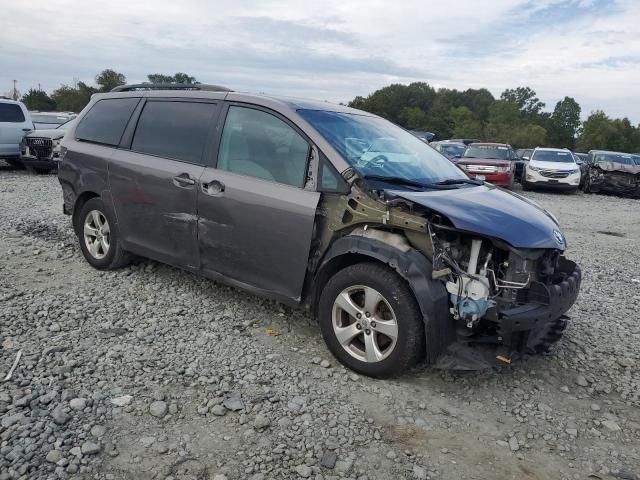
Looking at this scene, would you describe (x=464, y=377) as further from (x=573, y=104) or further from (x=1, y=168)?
(x=573, y=104)

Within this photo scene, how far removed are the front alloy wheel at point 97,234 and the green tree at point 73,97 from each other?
191ft

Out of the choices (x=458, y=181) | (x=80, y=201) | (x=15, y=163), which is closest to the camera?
(x=458, y=181)

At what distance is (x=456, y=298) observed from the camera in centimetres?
329

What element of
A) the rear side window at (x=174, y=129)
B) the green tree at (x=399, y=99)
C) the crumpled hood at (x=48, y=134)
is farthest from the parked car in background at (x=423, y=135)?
the green tree at (x=399, y=99)

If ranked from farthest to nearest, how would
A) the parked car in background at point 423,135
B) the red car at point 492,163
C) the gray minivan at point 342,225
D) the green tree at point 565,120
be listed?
1. the green tree at point 565,120
2. the red car at point 492,163
3. the parked car in background at point 423,135
4. the gray minivan at point 342,225

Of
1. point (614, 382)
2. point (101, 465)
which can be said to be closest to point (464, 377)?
point (614, 382)

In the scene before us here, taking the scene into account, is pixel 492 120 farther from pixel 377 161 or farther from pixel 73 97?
pixel 377 161

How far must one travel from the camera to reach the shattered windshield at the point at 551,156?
1812cm

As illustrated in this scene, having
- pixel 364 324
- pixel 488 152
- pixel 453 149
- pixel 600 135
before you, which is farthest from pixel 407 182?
pixel 600 135

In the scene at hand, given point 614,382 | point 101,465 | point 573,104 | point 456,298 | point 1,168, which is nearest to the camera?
point 101,465

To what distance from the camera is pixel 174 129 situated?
4.68 m

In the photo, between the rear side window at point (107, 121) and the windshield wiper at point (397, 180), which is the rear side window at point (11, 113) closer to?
the rear side window at point (107, 121)

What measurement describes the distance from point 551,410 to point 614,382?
0.75m

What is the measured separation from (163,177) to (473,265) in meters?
2.65
